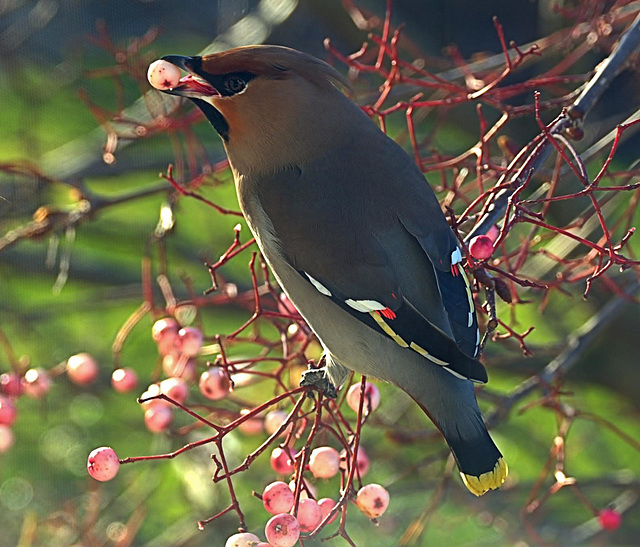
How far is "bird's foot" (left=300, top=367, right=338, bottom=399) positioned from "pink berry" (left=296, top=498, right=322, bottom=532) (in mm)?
174

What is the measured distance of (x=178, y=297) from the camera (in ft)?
9.16

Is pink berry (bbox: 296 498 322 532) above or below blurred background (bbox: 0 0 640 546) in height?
above

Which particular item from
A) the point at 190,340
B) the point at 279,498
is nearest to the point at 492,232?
the point at 279,498

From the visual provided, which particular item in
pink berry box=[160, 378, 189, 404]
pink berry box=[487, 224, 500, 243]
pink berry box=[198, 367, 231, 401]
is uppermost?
pink berry box=[487, 224, 500, 243]

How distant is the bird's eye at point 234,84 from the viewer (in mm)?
1714

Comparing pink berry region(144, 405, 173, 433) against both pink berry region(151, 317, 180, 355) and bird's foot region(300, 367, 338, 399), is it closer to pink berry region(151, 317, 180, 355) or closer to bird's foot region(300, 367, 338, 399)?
pink berry region(151, 317, 180, 355)

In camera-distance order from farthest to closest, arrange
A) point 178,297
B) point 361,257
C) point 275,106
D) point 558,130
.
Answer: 1. point 178,297
2. point 275,106
3. point 361,257
4. point 558,130

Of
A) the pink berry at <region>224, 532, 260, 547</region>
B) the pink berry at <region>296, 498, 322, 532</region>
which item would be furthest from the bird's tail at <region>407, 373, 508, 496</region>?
the pink berry at <region>224, 532, 260, 547</region>

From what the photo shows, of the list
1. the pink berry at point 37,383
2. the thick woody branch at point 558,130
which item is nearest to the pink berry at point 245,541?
the thick woody branch at point 558,130

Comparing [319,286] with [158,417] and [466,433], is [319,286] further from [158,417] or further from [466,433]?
[158,417]

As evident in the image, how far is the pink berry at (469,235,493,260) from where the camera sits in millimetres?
1444

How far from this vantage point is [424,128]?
12.2 ft

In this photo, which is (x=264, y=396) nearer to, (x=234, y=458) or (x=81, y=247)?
(x=234, y=458)

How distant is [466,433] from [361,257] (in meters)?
0.32
